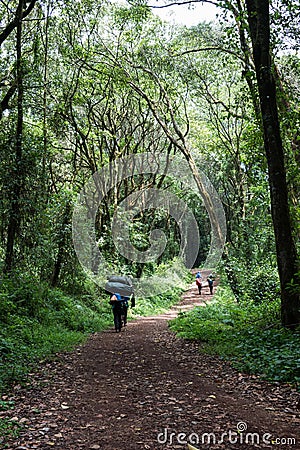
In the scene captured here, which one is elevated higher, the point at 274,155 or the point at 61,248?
the point at 274,155

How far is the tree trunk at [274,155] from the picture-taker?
9000 millimetres

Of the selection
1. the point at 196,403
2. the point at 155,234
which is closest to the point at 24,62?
the point at 196,403

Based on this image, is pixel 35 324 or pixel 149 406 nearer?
pixel 149 406

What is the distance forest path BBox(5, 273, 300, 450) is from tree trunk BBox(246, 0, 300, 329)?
8.07 ft

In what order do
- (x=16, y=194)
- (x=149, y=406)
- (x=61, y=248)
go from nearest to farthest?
(x=149, y=406) < (x=16, y=194) < (x=61, y=248)

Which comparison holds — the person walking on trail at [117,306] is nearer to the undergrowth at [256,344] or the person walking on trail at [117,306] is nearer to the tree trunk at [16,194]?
the undergrowth at [256,344]

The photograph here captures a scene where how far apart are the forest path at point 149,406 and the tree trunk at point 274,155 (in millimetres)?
2459

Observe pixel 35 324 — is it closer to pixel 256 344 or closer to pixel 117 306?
pixel 117 306

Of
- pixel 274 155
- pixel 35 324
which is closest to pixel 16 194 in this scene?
pixel 35 324

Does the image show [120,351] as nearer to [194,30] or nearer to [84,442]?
[84,442]

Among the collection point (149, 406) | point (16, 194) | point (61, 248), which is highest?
point (16, 194)

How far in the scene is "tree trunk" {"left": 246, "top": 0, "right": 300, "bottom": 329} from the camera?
9000 millimetres

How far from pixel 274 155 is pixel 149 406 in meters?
5.98

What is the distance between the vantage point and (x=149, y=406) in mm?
5336
